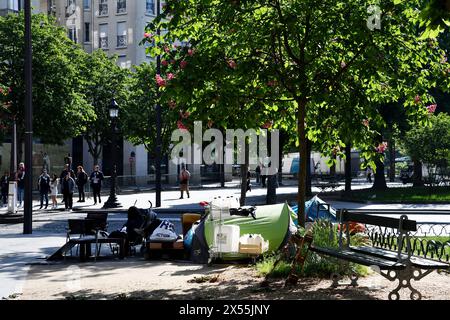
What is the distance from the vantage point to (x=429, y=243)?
11.2 m

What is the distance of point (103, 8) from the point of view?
6419 cm

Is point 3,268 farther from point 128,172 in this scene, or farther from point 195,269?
point 128,172

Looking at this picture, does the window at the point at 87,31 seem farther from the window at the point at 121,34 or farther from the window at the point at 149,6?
the window at the point at 149,6

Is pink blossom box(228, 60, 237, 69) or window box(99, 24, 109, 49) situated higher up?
window box(99, 24, 109, 49)

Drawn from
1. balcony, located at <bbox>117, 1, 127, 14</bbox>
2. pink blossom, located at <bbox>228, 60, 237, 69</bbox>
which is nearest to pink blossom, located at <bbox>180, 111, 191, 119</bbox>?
pink blossom, located at <bbox>228, 60, 237, 69</bbox>

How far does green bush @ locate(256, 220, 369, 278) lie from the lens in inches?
393

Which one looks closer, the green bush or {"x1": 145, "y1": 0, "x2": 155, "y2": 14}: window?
the green bush

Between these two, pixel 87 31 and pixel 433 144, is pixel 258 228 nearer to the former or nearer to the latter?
pixel 433 144

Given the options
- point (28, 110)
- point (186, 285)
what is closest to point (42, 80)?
point (28, 110)

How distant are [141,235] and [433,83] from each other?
259 inches

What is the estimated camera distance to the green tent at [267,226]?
12695 mm

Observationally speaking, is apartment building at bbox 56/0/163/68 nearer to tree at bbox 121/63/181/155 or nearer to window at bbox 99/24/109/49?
window at bbox 99/24/109/49

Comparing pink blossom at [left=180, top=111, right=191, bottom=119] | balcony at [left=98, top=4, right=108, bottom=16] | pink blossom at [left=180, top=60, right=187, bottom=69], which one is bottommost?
pink blossom at [left=180, top=111, right=191, bottom=119]
